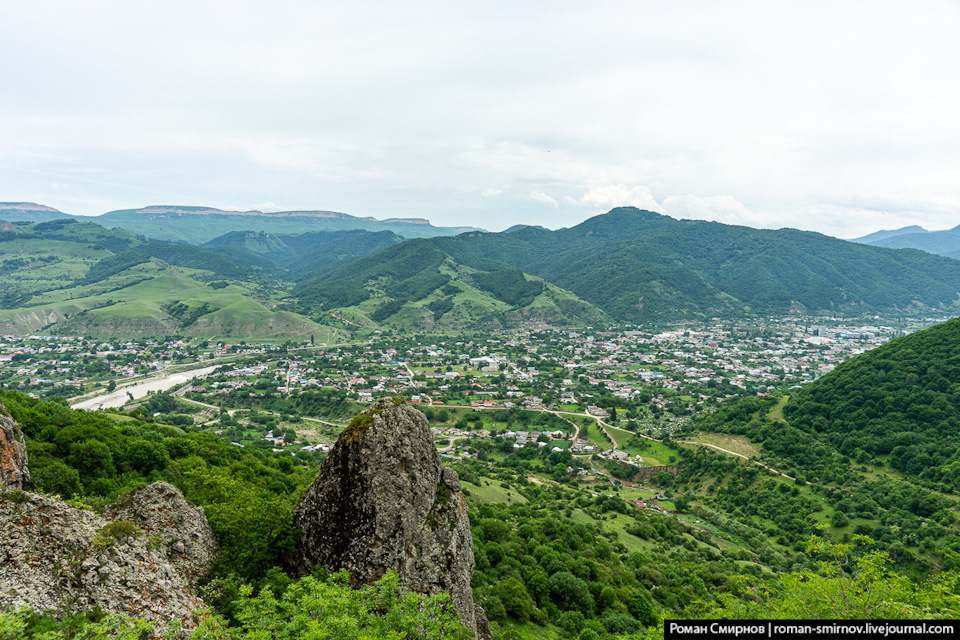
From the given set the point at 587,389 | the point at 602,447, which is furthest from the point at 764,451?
the point at 587,389

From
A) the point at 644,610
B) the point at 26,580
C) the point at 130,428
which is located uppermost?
the point at 26,580

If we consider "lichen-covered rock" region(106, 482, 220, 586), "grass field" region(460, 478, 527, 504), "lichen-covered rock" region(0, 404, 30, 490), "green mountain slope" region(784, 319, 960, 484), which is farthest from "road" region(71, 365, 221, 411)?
"green mountain slope" region(784, 319, 960, 484)

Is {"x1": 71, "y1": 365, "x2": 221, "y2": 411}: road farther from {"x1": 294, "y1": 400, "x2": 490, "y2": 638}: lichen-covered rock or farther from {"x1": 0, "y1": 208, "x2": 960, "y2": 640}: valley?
{"x1": 294, "y1": 400, "x2": 490, "y2": 638}: lichen-covered rock

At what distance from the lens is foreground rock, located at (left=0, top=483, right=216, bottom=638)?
40.8 ft

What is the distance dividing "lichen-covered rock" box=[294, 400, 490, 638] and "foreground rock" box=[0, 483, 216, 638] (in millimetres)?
5134

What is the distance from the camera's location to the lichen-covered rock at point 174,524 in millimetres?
17406

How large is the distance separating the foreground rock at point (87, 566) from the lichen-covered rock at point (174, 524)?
0.39 ft

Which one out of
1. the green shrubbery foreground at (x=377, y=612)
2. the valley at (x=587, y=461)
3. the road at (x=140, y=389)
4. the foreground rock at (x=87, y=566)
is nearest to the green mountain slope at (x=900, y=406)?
the valley at (x=587, y=461)

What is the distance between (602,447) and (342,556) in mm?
90740

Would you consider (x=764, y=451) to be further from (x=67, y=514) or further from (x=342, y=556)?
(x=67, y=514)

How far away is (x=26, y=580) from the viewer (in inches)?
486

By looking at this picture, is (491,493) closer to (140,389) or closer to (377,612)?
(377,612)

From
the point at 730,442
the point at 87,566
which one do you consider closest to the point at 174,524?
the point at 87,566

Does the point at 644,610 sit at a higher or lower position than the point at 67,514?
lower
